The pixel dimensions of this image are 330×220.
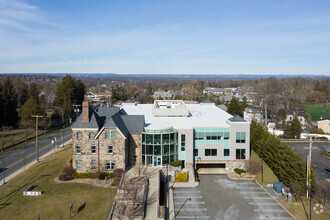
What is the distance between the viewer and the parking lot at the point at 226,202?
2977 cm

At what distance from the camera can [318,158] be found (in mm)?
50219

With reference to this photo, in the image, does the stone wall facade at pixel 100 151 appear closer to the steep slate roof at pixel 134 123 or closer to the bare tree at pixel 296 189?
the steep slate roof at pixel 134 123

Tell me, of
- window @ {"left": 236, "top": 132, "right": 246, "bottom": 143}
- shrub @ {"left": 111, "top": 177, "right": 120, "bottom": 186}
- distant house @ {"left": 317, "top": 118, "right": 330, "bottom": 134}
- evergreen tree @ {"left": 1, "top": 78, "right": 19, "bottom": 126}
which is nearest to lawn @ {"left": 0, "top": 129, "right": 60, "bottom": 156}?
evergreen tree @ {"left": 1, "top": 78, "right": 19, "bottom": 126}

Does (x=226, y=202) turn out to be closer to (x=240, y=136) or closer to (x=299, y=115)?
(x=240, y=136)

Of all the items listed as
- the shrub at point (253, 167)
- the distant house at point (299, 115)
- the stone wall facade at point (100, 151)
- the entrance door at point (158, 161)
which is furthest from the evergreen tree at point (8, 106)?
the distant house at point (299, 115)

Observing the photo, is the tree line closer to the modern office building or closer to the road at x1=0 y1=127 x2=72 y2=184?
the road at x1=0 y1=127 x2=72 y2=184

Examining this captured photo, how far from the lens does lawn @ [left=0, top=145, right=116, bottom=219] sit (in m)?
28.6

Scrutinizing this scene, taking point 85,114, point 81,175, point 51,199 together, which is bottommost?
point 51,199

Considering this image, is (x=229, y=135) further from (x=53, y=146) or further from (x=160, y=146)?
(x=53, y=146)

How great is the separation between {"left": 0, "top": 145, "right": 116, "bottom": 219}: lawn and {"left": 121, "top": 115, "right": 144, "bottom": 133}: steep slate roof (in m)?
10.2

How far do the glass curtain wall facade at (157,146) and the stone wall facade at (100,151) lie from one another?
3431mm

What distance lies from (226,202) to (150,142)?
545 inches

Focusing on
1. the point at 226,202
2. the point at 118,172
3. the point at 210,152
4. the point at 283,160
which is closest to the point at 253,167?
the point at 283,160

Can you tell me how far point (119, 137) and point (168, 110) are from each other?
15521 millimetres
